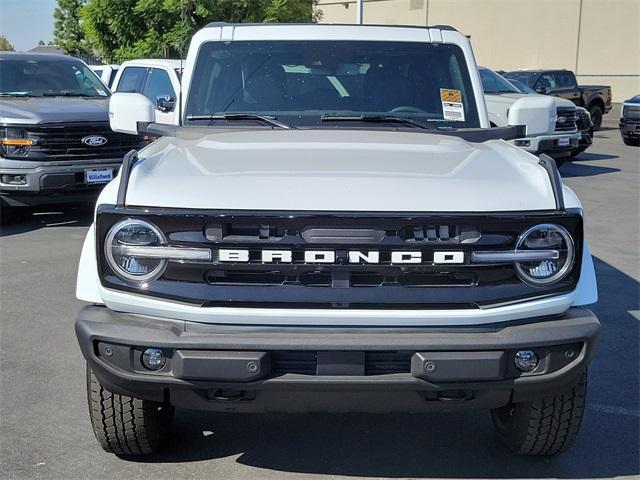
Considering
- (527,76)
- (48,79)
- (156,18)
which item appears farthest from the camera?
(156,18)

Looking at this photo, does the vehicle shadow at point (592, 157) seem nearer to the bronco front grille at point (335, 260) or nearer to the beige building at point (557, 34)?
the bronco front grille at point (335, 260)

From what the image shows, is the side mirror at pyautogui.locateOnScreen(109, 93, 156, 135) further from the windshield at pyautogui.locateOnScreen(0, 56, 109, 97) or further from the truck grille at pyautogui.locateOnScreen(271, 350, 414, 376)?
the windshield at pyautogui.locateOnScreen(0, 56, 109, 97)

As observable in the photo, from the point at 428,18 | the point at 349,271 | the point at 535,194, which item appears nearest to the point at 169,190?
the point at 349,271

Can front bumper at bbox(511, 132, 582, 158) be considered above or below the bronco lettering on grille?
below

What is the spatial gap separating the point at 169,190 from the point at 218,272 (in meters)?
0.37

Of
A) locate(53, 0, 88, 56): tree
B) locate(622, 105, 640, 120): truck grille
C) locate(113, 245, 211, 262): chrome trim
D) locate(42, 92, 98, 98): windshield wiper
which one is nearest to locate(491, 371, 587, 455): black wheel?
locate(113, 245, 211, 262): chrome trim

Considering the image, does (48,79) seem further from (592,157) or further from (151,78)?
(592,157)

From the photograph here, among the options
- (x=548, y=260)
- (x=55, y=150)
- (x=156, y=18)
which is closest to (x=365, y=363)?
(x=548, y=260)

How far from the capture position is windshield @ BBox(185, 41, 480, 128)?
4.49m

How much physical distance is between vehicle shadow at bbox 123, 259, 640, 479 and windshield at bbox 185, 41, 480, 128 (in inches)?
63.1

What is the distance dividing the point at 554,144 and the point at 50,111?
8.37m

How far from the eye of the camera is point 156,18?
2216 cm

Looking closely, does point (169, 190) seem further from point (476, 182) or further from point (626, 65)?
point (626, 65)

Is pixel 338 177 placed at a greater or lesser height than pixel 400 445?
greater
